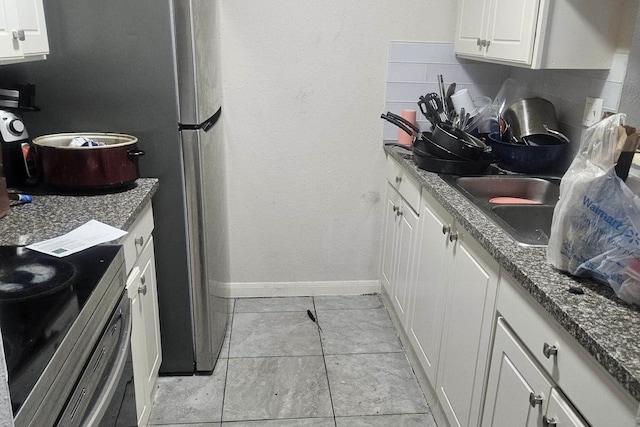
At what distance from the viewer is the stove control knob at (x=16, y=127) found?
1.78m

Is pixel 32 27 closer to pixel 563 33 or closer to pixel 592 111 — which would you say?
pixel 563 33

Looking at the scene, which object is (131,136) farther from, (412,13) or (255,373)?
(412,13)

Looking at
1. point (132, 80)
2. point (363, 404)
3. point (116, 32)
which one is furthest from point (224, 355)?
point (116, 32)

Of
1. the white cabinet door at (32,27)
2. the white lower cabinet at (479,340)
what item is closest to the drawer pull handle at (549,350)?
the white lower cabinet at (479,340)

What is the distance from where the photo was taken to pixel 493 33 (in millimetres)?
2211

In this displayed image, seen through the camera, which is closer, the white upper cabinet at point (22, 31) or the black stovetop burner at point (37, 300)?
the black stovetop burner at point (37, 300)

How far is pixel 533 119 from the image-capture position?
2230 mm

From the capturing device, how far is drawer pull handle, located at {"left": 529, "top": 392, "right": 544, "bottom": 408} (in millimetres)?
1223

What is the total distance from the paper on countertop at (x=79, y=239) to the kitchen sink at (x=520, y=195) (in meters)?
1.16

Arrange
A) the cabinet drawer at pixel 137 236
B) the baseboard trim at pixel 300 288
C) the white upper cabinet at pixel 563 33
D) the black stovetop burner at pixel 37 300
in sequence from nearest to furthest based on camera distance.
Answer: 1. the black stovetop burner at pixel 37 300
2. the cabinet drawer at pixel 137 236
3. the white upper cabinet at pixel 563 33
4. the baseboard trim at pixel 300 288

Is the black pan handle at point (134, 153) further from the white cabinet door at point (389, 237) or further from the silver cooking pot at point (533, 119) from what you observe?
the silver cooking pot at point (533, 119)

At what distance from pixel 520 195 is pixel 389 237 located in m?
0.79

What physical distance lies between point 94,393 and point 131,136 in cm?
107

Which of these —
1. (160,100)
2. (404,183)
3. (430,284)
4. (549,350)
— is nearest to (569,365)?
(549,350)
